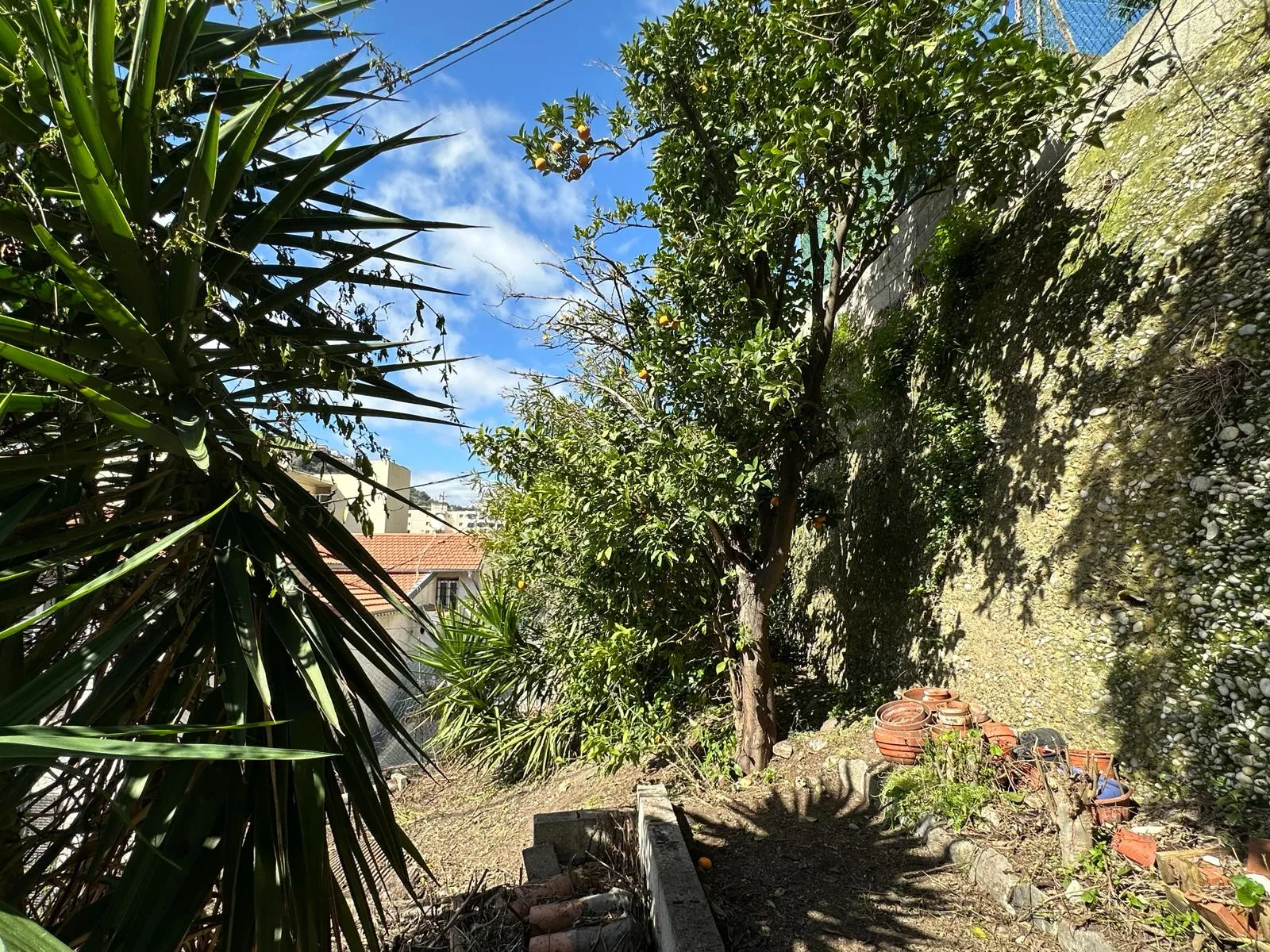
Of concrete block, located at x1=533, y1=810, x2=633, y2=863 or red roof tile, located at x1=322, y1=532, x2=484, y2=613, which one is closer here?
concrete block, located at x1=533, y1=810, x2=633, y2=863

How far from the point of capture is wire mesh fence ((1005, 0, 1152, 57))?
195 inches

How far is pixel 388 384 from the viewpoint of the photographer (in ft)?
6.93

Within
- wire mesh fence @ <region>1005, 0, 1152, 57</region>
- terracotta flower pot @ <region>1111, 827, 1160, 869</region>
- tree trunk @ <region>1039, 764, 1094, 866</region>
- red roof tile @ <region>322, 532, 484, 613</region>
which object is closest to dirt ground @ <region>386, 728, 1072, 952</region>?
tree trunk @ <region>1039, 764, 1094, 866</region>

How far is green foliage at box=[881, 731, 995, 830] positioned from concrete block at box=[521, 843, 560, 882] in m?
2.01

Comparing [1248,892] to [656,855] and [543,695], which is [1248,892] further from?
[543,695]

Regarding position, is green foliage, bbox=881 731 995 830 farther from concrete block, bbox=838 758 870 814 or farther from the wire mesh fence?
the wire mesh fence

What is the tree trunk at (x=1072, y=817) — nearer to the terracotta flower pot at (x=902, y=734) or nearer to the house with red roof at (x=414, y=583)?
the terracotta flower pot at (x=902, y=734)

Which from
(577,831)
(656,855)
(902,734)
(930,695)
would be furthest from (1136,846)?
(577,831)

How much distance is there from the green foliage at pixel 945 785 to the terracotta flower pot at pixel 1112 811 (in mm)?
521

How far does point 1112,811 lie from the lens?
9.36 feet

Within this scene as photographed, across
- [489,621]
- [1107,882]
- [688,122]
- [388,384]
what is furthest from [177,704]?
[489,621]

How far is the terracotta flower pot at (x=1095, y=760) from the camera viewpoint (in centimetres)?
309

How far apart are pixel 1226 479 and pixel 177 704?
4156 millimetres

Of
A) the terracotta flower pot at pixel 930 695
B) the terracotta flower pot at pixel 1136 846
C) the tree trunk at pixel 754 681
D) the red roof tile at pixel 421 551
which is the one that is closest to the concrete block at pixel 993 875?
the terracotta flower pot at pixel 1136 846
